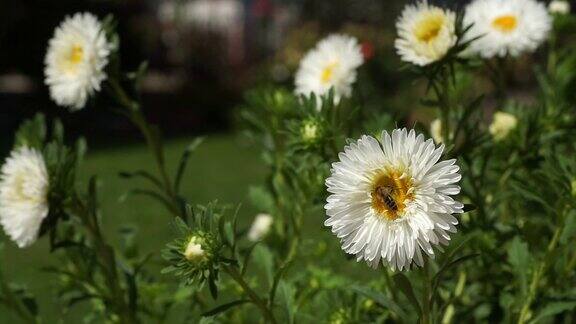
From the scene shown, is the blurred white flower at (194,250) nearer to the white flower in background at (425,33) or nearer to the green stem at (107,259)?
the green stem at (107,259)

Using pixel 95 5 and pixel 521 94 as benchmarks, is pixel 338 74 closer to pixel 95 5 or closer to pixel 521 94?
pixel 521 94

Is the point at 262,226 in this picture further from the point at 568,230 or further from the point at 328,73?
the point at 568,230

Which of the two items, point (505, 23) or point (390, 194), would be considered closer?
point (390, 194)

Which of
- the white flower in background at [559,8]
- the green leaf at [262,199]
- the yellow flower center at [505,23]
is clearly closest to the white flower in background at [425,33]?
the yellow flower center at [505,23]

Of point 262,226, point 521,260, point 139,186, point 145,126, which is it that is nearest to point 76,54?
point 145,126

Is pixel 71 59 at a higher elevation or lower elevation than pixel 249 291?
higher

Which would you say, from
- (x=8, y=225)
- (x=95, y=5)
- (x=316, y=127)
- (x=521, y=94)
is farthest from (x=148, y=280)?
(x=95, y=5)
